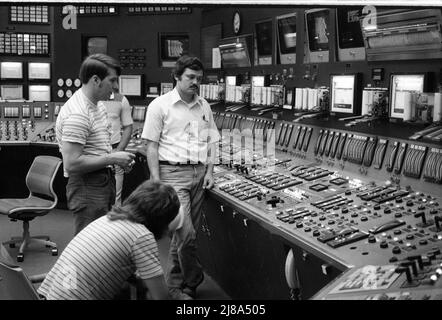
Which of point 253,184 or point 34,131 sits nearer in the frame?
point 253,184

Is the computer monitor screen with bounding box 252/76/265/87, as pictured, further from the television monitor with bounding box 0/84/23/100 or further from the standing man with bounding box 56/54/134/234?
the television monitor with bounding box 0/84/23/100

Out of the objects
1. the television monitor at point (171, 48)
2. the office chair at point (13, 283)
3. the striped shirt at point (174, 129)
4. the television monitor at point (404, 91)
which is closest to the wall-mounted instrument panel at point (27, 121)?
the television monitor at point (171, 48)

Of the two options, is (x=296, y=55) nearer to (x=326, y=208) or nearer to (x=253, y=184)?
(x=253, y=184)

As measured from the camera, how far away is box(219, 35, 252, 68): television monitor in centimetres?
536

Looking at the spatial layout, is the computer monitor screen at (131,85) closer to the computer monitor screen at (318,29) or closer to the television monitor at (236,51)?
the television monitor at (236,51)

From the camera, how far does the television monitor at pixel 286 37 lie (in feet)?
15.2

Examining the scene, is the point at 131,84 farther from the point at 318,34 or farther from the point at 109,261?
the point at 109,261

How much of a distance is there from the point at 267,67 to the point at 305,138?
998 millimetres

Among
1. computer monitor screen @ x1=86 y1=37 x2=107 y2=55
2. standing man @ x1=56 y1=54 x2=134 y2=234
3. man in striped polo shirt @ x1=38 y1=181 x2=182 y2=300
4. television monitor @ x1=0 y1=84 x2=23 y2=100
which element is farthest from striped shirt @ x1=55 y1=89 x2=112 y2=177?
television monitor @ x1=0 y1=84 x2=23 y2=100

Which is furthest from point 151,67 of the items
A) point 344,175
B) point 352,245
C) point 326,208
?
point 352,245

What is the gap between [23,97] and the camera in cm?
782

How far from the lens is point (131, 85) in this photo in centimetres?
732

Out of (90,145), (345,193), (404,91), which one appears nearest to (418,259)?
(345,193)

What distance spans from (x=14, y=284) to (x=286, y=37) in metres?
3.28
